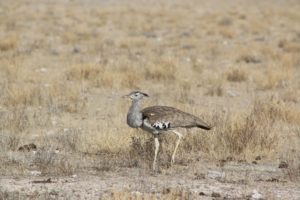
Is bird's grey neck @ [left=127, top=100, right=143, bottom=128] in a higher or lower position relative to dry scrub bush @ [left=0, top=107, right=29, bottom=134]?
higher

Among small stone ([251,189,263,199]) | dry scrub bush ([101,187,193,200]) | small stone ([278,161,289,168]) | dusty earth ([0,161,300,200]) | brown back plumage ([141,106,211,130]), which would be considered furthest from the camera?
small stone ([278,161,289,168])

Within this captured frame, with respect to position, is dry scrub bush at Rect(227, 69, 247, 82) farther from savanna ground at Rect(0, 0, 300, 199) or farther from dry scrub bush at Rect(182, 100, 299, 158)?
dry scrub bush at Rect(182, 100, 299, 158)

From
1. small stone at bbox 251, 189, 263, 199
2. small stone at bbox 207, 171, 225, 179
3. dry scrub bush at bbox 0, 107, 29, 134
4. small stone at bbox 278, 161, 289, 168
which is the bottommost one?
small stone at bbox 207, 171, 225, 179

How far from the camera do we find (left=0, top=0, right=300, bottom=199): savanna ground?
26.2 feet

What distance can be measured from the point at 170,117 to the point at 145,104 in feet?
17.4

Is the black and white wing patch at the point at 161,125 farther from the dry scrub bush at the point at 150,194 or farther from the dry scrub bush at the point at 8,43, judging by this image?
the dry scrub bush at the point at 8,43

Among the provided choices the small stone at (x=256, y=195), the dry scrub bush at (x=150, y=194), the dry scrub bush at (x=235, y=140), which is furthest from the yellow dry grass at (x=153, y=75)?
the dry scrub bush at (x=150, y=194)

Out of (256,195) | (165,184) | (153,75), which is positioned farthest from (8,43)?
(256,195)

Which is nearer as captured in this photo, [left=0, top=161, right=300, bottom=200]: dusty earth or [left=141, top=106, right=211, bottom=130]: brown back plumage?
[left=0, top=161, right=300, bottom=200]: dusty earth

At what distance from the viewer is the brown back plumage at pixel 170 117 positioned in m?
8.37

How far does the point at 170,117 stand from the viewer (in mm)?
8461

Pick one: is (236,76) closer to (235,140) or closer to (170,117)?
(235,140)

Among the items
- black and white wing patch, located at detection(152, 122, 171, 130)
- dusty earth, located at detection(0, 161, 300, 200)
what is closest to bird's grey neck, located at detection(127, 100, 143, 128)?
black and white wing patch, located at detection(152, 122, 171, 130)

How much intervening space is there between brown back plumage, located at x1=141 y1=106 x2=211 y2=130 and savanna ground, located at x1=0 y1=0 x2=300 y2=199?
1.72ft
